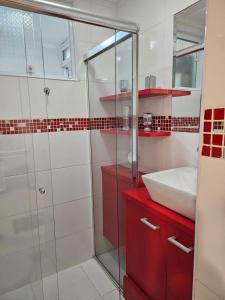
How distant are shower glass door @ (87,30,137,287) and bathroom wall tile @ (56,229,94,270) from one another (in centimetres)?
8

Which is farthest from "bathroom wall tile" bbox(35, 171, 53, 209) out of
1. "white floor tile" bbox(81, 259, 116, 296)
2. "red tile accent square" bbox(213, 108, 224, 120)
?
"red tile accent square" bbox(213, 108, 224, 120)

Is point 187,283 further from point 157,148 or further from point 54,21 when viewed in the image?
point 54,21

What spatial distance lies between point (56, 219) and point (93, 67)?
4.45 ft

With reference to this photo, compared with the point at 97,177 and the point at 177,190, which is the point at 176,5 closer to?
the point at 177,190

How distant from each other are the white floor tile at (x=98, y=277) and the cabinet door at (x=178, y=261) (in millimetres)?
778

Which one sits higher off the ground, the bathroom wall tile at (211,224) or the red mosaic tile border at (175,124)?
the red mosaic tile border at (175,124)

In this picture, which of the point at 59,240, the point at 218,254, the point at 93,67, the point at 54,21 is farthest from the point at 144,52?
the point at 59,240

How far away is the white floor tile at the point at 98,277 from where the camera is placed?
Result: 1748 millimetres

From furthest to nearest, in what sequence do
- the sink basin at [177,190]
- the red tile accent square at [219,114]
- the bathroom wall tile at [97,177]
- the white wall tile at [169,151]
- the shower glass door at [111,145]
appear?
the bathroom wall tile at [97,177], the shower glass door at [111,145], the white wall tile at [169,151], the sink basin at [177,190], the red tile accent square at [219,114]

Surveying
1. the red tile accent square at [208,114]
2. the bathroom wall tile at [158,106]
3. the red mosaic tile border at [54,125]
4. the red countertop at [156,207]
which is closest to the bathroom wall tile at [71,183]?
the red mosaic tile border at [54,125]

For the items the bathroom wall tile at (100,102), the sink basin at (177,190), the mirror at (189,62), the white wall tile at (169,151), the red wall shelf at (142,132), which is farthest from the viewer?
the bathroom wall tile at (100,102)

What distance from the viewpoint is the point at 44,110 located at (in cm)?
169

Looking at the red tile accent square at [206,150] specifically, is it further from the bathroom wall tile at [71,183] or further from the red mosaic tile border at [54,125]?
the bathroom wall tile at [71,183]

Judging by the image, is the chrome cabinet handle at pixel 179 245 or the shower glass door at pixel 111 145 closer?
the chrome cabinet handle at pixel 179 245
